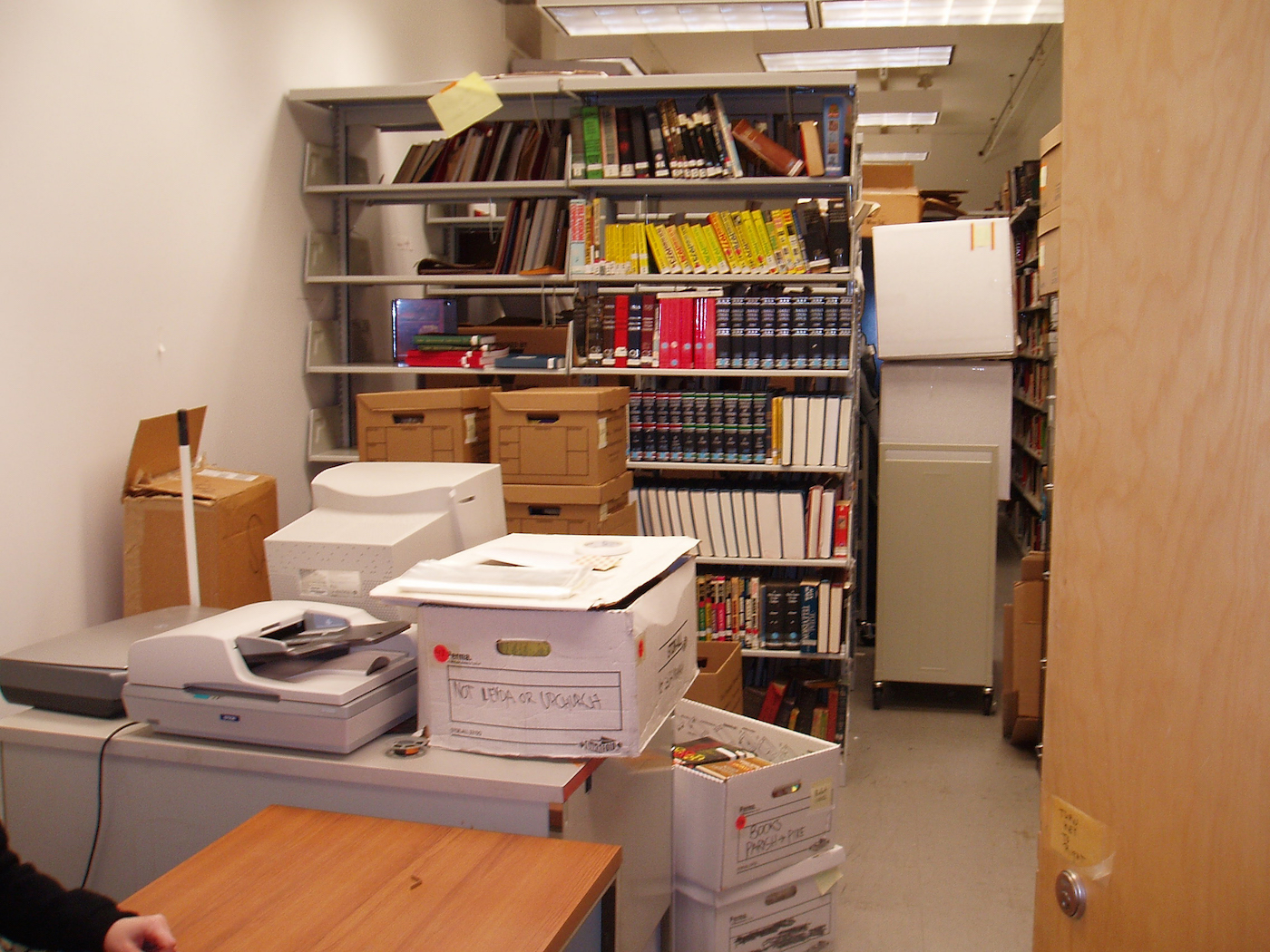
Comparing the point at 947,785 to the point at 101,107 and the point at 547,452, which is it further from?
the point at 101,107

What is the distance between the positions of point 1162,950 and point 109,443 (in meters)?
2.65

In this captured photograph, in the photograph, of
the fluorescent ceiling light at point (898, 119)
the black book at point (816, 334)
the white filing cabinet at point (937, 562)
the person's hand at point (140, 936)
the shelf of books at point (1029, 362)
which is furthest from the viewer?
the fluorescent ceiling light at point (898, 119)

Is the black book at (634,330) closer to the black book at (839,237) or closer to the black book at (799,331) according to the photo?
the black book at (799,331)

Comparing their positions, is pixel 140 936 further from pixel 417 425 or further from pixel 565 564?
pixel 417 425

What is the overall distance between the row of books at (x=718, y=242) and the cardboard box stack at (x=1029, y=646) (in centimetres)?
126

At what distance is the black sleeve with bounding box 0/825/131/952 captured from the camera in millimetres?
1085

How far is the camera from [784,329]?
3.48 m

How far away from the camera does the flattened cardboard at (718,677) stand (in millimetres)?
3111

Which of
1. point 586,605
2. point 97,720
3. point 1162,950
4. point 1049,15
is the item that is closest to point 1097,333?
point 1162,950

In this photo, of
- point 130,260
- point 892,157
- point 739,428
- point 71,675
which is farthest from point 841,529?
point 892,157

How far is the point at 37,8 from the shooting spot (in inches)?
94.4

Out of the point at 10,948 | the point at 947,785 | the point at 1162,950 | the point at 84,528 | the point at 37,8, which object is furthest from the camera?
the point at 947,785

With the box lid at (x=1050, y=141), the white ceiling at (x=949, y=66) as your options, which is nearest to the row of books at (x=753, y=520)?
the box lid at (x=1050, y=141)

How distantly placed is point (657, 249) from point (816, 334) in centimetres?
64
